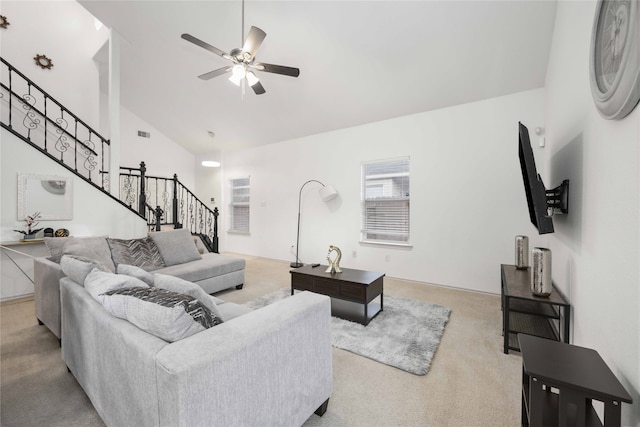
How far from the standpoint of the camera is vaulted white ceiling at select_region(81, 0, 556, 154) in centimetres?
293

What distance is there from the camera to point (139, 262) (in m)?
3.33

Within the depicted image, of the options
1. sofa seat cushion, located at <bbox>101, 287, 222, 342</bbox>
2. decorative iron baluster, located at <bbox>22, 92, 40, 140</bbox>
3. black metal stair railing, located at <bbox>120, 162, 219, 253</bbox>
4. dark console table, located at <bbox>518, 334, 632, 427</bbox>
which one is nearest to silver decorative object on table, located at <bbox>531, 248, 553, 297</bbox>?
dark console table, located at <bbox>518, 334, 632, 427</bbox>

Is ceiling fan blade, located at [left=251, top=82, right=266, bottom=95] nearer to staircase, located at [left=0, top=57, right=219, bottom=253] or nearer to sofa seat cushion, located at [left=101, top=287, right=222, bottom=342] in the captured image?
sofa seat cushion, located at [left=101, top=287, right=222, bottom=342]

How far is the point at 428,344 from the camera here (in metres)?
2.39

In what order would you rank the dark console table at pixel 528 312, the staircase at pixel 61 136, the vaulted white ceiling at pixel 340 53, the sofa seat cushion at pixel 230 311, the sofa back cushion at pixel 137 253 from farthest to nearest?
the staircase at pixel 61 136
the sofa back cushion at pixel 137 253
the vaulted white ceiling at pixel 340 53
the dark console table at pixel 528 312
the sofa seat cushion at pixel 230 311

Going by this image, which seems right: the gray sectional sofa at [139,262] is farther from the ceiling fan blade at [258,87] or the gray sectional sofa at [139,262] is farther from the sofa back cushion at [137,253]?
the ceiling fan blade at [258,87]

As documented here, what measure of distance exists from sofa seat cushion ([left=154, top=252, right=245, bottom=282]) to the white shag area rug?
0.68 metres

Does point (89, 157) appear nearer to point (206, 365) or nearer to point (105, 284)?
point (105, 284)

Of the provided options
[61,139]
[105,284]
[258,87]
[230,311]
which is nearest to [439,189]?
[258,87]

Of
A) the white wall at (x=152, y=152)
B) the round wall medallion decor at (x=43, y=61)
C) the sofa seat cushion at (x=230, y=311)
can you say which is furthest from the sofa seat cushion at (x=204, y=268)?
the round wall medallion decor at (x=43, y=61)

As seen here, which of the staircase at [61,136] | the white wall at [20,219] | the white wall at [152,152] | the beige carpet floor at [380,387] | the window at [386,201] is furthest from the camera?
the white wall at [152,152]

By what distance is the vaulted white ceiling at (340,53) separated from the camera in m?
2.93

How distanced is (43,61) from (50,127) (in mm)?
1151

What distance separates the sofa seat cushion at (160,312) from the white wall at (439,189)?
12.2 ft
